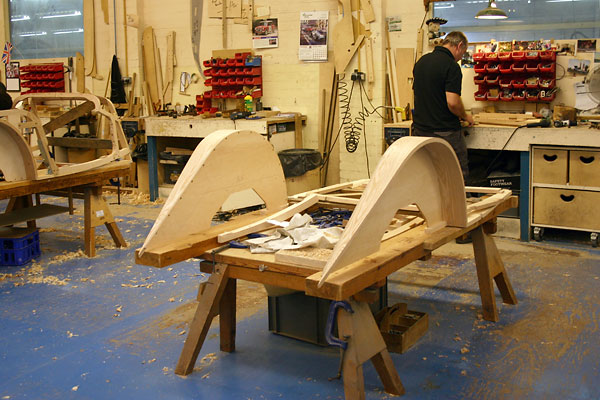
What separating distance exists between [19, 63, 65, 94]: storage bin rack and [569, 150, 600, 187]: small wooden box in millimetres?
7082

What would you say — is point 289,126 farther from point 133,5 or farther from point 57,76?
point 57,76

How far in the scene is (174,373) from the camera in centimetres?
327

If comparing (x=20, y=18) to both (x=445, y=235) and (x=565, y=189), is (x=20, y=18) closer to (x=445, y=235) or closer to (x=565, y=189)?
(x=565, y=189)

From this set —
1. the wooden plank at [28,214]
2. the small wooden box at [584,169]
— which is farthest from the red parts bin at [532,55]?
the wooden plank at [28,214]

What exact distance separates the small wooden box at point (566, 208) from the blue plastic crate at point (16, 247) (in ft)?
14.2

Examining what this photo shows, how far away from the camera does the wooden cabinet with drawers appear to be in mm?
5422

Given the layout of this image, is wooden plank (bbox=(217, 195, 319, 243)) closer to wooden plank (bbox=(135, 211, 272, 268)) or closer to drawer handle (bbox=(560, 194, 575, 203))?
wooden plank (bbox=(135, 211, 272, 268))

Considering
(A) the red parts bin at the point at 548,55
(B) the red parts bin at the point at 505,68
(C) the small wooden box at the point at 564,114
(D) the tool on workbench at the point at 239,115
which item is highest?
(A) the red parts bin at the point at 548,55

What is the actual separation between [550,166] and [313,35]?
324cm

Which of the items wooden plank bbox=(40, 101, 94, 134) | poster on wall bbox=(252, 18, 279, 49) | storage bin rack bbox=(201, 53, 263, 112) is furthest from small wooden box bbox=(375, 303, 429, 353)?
poster on wall bbox=(252, 18, 279, 49)

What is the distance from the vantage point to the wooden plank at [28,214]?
205 inches

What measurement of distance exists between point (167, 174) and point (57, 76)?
8.55 feet

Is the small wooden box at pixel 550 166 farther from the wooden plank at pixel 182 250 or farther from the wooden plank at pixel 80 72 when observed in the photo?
the wooden plank at pixel 80 72

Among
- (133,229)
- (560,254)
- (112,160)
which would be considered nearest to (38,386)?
(112,160)
